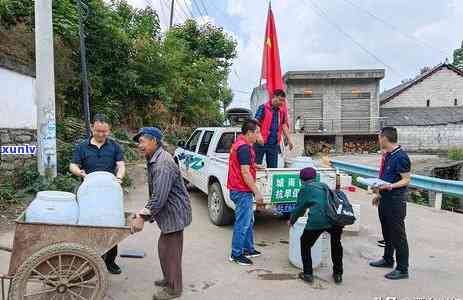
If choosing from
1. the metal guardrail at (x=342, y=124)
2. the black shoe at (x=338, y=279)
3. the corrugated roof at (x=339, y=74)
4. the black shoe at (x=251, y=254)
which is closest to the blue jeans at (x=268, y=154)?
the black shoe at (x=251, y=254)

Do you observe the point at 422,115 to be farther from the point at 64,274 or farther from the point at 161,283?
the point at 64,274

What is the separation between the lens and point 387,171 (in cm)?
440

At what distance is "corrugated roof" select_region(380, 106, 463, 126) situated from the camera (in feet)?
77.9

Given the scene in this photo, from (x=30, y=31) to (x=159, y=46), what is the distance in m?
6.86

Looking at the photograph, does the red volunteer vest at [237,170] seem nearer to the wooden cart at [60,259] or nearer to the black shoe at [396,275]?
the wooden cart at [60,259]

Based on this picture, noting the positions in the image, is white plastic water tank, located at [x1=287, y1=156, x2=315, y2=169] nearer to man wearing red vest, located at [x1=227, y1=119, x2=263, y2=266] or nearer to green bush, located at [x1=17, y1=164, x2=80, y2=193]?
man wearing red vest, located at [x1=227, y1=119, x2=263, y2=266]

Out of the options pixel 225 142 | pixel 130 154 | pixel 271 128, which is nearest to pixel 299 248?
pixel 271 128

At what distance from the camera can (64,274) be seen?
3.09 m

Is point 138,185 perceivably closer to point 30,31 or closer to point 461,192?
point 30,31

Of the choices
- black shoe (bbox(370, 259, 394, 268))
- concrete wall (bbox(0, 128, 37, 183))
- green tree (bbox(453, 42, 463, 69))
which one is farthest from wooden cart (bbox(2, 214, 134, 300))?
green tree (bbox(453, 42, 463, 69))

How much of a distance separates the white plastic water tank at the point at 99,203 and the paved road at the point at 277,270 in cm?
89

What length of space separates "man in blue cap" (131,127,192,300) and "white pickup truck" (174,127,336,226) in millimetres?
1798

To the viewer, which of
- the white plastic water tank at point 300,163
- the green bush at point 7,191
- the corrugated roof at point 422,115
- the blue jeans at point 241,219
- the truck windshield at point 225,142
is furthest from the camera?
the corrugated roof at point 422,115

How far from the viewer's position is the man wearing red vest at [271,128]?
6.07m
